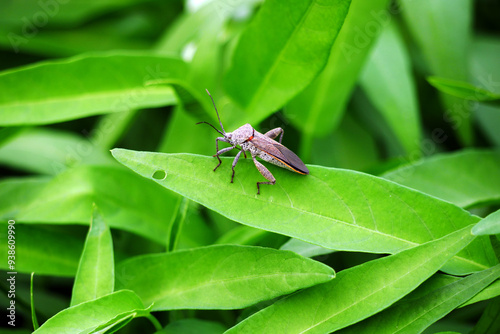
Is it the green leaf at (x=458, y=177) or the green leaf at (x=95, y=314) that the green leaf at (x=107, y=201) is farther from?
the green leaf at (x=458, y=177)

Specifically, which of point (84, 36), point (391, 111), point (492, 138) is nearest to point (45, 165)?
point (84, 36)

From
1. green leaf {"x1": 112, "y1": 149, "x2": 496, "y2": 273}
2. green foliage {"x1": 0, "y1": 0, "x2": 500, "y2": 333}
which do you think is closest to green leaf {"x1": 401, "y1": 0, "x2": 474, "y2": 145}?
green foliage {"x1": 0, "y1": 0, "x2": 500, "y2": 333}

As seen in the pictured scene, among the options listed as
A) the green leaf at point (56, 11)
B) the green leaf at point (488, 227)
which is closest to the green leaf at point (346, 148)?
the green leaf at point (488, 227)

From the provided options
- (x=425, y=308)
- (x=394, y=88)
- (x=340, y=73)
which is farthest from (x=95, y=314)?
(x=394, y=88)

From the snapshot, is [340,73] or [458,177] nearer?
[458,177]

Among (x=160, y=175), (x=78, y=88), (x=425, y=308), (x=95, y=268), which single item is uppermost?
(x=78, y=88)

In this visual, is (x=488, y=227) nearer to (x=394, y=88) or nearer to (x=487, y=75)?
(x=394, y=88)
